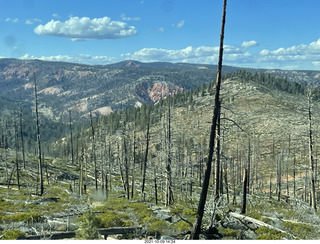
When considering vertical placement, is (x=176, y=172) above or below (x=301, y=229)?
below

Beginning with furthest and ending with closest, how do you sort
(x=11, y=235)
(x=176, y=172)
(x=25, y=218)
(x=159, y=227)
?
1. (x=176, y=172)
2. (x=25, y=218)
3. (x=159, y=227)
4. (x=11, y=235)

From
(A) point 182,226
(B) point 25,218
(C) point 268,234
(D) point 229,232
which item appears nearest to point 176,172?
(A) point 182,226

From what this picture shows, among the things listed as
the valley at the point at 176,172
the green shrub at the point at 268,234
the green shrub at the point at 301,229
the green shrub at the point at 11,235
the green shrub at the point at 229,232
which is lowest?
the valley at the point at 176,172

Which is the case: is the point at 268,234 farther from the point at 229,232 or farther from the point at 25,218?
the point at 25,218

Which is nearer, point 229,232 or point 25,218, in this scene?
point 229,232

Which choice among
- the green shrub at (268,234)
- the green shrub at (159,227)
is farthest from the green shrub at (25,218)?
the green shrub at (268,234)

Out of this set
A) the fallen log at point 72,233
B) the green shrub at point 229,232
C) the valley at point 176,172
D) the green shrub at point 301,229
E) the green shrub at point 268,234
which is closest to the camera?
the fallen log at point 72,233

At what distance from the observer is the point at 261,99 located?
160 m

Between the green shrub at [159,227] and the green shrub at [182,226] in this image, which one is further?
the green shrub at [182,226]

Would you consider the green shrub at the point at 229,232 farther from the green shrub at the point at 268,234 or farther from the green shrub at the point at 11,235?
the green shrub at the point at 11,235

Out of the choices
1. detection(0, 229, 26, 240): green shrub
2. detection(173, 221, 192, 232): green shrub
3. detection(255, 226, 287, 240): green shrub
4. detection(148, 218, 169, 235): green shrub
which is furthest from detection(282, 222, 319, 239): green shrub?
detection(0, 229, 26, 240): green shrub

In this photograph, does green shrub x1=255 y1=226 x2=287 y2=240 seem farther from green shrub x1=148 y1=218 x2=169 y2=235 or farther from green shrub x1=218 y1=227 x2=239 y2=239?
green shrub x1=148 y1=218 x2=169 y2=235

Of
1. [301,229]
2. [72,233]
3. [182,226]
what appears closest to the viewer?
[72,233]
